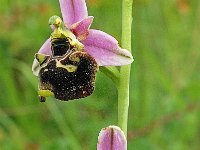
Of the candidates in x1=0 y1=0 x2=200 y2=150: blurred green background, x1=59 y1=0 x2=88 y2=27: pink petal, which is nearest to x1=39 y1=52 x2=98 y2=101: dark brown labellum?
x1=59 y1=0 x2=88 y2=27: pink petal

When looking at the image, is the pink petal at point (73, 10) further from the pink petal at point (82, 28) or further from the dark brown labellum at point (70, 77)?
the dark brown labellum at point (70, 77)

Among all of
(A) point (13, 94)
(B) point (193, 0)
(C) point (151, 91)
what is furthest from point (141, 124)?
(B) point (193, 0)

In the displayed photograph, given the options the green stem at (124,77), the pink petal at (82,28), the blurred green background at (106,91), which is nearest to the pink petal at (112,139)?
the green stem at (124,77)

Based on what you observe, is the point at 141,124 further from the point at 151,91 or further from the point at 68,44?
the point at 68,44

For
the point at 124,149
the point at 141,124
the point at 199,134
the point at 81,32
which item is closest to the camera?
the point at 124,149

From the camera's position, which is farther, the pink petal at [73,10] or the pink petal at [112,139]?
the pink petal at [73,10]

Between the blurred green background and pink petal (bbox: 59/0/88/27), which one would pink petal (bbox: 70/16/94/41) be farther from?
the blurred green background
